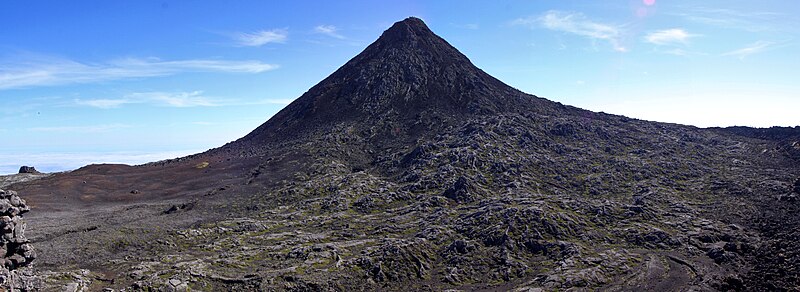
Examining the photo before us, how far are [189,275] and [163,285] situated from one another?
4.54 metres

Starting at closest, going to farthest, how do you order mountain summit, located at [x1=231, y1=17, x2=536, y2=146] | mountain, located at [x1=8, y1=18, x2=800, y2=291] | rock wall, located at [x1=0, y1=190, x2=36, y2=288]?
rock wall, located at [x1=0, y1=190, x2=36, y2=288]
mountain, located at [x1=8, y1=18, x2=800, y2=291]
mountain summit, located at [x1=231, y1=17, x2=536, y2=146]

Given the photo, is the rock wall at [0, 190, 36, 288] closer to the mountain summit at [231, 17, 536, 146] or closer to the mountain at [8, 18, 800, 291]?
the mountain at [8, 18, 800, 291]

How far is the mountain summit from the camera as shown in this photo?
554 ft

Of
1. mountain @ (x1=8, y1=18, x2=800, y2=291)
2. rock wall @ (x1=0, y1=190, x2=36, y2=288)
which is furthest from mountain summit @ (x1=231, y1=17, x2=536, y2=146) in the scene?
rock wall @ (x1=0, y1=190, x2=36, y2=288)

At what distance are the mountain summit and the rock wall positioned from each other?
116913 mm

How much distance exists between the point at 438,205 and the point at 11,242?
250ft

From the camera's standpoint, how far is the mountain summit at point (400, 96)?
554 feet

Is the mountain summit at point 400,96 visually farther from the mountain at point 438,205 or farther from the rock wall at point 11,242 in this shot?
the rock wall at point 11,242

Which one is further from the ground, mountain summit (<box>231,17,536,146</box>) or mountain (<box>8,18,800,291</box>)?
mountain summit (<box>231,17,536,146</box>)

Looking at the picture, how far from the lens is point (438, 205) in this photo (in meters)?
105

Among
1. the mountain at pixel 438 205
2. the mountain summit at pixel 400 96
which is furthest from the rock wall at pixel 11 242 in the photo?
the mountain summit at pixel 400 96

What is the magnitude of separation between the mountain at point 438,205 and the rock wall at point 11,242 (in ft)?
50.2

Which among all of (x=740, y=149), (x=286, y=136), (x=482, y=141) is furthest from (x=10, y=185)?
(x=740, y=149)

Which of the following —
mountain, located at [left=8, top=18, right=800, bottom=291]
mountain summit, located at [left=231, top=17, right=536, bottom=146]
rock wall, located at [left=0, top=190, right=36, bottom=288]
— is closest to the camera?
rock wall, located at [left=0, top=190, right=36, bottom=288]
